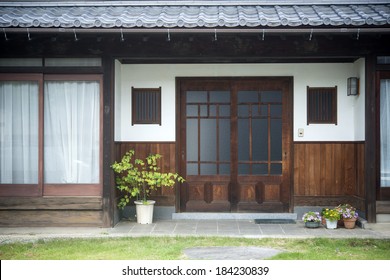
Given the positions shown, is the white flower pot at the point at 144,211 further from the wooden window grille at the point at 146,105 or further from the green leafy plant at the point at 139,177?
the wooden window grille at the point at 146,105

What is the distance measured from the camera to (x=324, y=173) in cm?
1189

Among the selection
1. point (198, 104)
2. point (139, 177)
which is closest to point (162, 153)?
point (139, 177)

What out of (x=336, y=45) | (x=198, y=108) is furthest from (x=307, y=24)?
(x=198, y=108)

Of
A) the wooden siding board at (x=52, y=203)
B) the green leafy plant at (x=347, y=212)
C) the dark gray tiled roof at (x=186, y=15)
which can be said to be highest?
the dark gray tiled roof at (x=186, y=15)

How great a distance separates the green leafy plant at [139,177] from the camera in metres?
11.1

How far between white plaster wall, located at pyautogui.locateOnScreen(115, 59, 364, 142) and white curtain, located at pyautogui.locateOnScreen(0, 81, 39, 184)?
1.75 metres

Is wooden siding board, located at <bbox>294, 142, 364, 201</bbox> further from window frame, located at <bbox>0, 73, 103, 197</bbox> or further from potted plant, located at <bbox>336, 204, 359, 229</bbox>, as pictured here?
window frame, located at <bbox>0, 73, 103, 197</bbox>

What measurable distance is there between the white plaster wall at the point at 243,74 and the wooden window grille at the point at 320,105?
3.7 inches

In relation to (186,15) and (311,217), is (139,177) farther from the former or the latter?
(311,217)

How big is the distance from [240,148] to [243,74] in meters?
1.53

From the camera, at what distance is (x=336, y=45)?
10719mm

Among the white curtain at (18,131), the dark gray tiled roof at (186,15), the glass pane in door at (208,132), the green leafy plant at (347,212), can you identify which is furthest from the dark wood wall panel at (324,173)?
the white curtain at (18,131)

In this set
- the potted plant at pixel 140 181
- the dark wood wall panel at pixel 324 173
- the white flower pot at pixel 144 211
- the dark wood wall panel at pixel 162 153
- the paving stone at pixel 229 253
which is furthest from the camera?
the dark wood wall panel at pixel 162 153

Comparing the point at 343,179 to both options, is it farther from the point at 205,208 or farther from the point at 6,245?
the point at 6,245
